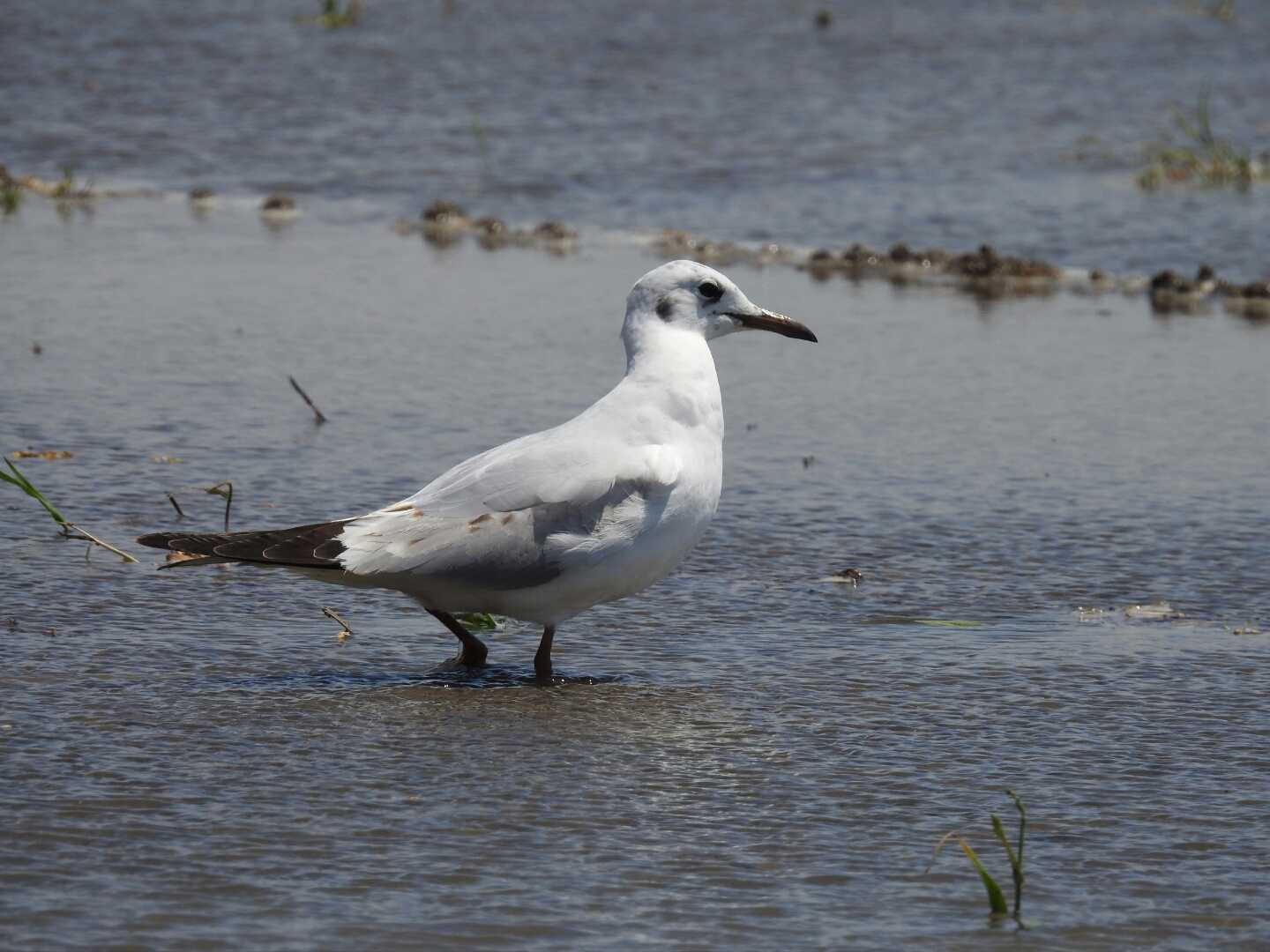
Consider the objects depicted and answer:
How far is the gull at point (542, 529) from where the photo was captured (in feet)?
16.7

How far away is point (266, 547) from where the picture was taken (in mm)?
5059

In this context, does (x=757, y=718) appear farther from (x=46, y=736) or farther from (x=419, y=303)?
(x=419, y=303)

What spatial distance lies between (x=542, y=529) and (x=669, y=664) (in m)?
0.52

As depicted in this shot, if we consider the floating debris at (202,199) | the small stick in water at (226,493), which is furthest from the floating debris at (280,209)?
the small stick in water at (226,493)

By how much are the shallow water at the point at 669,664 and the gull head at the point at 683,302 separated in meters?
0.83

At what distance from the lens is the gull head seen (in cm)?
558

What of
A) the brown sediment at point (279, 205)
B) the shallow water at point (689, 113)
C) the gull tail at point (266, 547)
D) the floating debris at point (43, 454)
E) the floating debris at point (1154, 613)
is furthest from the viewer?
the shallow water at point (689, 113)

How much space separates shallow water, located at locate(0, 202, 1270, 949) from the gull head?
0.83m

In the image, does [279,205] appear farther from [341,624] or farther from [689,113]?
[341,624]

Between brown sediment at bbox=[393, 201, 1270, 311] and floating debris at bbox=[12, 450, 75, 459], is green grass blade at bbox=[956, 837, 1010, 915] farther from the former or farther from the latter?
brown sediment at bbox=[393, 201, 1270, 311]

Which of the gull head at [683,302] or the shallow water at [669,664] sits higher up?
the gull head at [683,302]

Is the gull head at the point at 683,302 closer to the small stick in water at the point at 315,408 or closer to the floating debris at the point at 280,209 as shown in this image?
the small stick in water at the point at 315,408

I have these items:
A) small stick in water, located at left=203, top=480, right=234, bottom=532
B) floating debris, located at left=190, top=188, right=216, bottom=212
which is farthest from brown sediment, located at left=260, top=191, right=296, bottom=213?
small stick in water, located at left=203, top=480, right=234, bottom=532

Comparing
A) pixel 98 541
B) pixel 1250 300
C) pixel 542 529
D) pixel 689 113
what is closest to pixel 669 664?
pixel 542 529
